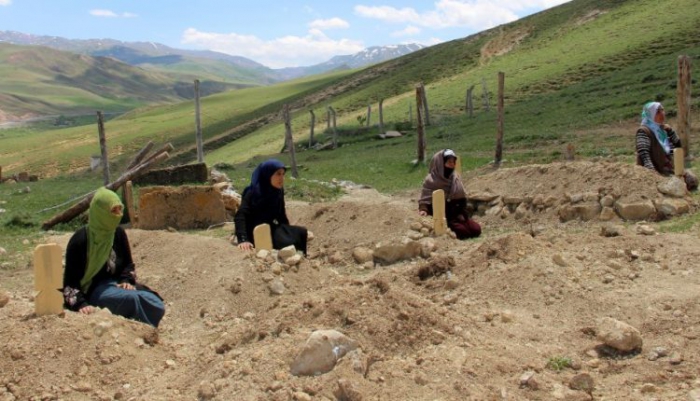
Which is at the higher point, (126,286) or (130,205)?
(126,286)

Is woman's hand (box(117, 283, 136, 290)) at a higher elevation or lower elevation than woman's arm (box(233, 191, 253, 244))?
lower

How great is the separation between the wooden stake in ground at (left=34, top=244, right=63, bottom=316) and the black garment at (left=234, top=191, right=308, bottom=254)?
10.6ft

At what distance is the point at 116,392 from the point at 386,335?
77.9 inches

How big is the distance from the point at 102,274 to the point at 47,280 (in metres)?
0.96

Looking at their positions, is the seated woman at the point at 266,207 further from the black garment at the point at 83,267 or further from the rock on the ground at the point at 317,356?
the rock on the ground at the point at 317,356

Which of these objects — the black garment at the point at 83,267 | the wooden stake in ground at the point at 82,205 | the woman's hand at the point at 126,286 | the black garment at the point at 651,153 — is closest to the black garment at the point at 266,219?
the black garment at the point at 83,267

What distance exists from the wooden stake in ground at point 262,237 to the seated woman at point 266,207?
23.3 inches

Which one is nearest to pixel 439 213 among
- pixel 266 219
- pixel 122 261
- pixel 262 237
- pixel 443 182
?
pixel 443 182

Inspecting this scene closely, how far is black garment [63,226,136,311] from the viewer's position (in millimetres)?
6082

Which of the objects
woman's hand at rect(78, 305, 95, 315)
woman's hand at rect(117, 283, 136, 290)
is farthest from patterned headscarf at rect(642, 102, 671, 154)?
woman's hand at rect(78, 305, 95, 315)

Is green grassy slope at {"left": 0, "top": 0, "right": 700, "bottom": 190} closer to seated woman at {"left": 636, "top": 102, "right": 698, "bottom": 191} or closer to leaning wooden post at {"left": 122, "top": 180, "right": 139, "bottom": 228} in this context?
seated woman at {"left": 636, "top": 102, "right": 698, "bottom": 191}

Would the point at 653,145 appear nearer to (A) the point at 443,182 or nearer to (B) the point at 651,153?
(B) the point at 651,153

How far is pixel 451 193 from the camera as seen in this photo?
1068 cm

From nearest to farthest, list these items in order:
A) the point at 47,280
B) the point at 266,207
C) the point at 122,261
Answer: the point at 47,280, the point at 122,261, the point at 266,207
